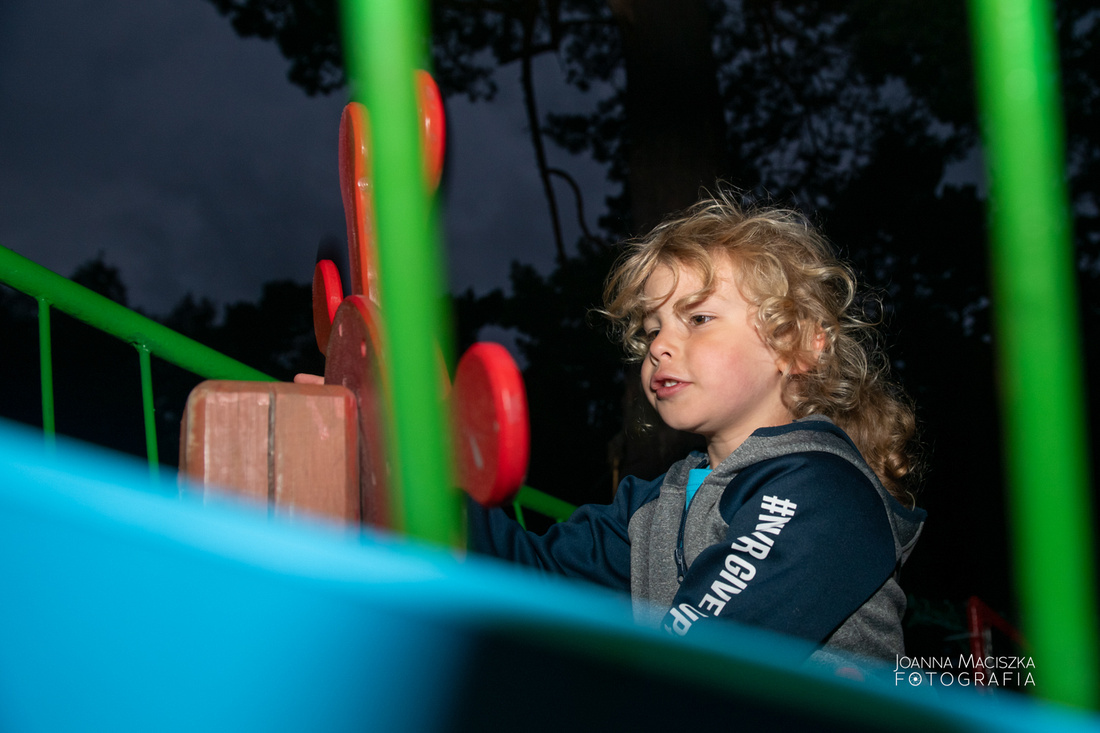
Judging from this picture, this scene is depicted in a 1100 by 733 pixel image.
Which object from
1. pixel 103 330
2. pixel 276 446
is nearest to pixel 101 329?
pixel 103 330

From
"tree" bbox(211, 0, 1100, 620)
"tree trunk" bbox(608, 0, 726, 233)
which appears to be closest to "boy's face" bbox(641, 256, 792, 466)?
"tree trunk" bbox(608, 0, 726, 233)

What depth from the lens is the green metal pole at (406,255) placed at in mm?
397

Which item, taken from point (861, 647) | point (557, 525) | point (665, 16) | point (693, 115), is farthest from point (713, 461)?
point (665, 16)

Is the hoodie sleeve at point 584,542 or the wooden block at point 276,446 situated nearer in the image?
the wooden block at point 276,446

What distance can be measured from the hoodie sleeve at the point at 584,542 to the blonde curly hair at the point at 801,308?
12.8 inches

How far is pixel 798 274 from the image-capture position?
1.46 m

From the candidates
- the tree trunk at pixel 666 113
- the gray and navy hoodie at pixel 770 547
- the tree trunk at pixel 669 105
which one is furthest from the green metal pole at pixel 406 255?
the tree trunk at pixel 669 105

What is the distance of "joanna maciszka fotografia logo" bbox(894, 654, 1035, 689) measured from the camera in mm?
1194

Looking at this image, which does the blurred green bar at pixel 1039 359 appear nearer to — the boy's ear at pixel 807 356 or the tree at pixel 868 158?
the boy's ear at pixel 807 356

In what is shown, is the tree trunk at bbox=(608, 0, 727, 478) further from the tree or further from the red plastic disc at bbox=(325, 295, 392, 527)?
the red plastic disc at bbox=(325, 295, 392, 527)

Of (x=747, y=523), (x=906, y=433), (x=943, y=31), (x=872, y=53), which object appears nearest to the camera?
(x=747, y=523)

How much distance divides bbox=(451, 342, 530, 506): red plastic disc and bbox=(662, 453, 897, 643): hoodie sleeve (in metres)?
0.47

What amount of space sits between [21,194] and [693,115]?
27.2 metres

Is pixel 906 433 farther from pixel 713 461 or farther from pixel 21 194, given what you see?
pixel 21 194
